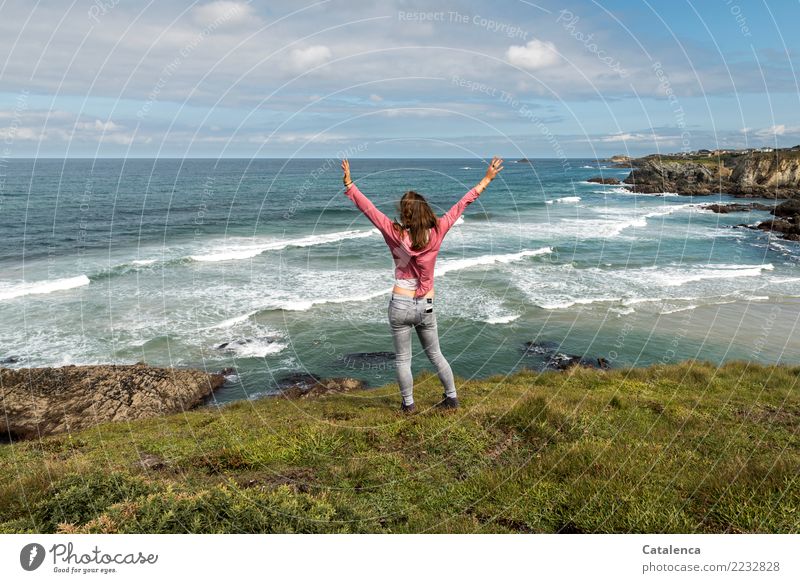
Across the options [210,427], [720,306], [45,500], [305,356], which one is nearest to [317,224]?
[305,356]

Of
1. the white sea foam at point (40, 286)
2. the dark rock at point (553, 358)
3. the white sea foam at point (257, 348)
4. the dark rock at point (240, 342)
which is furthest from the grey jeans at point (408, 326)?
the white sea foam at point (40, 286)

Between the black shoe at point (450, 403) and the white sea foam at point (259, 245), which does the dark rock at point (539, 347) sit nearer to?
the black shoe at point (450, 403)

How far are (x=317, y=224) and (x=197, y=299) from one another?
3050cm

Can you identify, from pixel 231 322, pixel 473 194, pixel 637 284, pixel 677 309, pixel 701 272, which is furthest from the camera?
pixel 701 272

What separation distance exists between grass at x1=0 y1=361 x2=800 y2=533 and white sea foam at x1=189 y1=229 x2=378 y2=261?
3169 cm

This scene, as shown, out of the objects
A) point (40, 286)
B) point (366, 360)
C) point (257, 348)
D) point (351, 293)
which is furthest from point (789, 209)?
point (40, 286)

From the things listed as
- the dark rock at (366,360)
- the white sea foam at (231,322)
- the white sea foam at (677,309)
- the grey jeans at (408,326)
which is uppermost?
the grey jeans at (408,326)

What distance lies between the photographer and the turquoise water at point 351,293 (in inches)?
818

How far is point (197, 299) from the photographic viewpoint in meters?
28.2

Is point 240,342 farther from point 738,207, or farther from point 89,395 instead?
point 738,207

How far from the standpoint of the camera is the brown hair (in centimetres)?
620

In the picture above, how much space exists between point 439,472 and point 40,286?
1340 inches

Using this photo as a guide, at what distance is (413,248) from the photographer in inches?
250

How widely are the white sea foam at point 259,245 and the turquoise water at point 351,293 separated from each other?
211 millimetres
